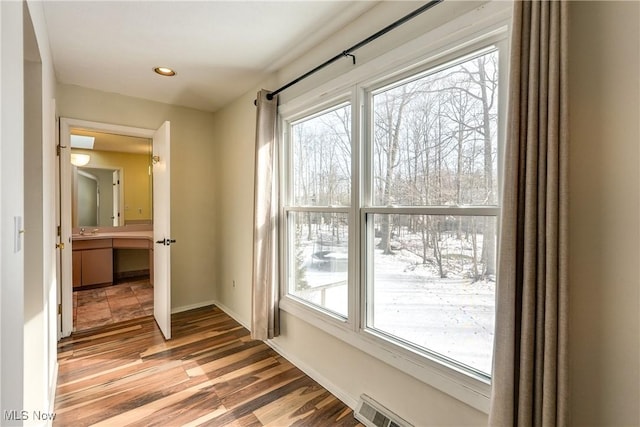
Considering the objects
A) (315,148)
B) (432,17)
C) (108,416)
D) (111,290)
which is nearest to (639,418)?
(432,17)

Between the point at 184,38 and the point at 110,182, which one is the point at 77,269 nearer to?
the point at 110,182

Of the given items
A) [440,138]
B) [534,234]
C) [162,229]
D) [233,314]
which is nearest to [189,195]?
[162,229]

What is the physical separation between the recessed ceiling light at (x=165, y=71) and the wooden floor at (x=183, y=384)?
2393 millimetres

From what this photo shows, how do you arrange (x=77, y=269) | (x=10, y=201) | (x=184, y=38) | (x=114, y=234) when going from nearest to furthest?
1. (x=10, y=201)
2. (x=184, y=38)
3. (x=77, y=269)
4. (x=114, y=234)

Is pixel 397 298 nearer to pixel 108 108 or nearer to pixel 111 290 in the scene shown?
pixel 108 108

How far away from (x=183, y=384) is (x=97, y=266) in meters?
A: 3.37

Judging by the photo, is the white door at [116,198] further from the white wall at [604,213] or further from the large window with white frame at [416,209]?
the white wall at [604,213]

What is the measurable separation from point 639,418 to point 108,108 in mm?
4122

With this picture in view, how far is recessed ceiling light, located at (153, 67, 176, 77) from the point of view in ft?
8.11

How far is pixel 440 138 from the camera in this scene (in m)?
1.50

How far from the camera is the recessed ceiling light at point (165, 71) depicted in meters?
2.47

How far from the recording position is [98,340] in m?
2.71

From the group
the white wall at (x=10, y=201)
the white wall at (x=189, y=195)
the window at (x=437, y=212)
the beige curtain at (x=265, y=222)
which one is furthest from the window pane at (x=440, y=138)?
the white wall at (x=189, y=195)

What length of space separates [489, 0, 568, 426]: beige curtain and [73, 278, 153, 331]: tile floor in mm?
3599
